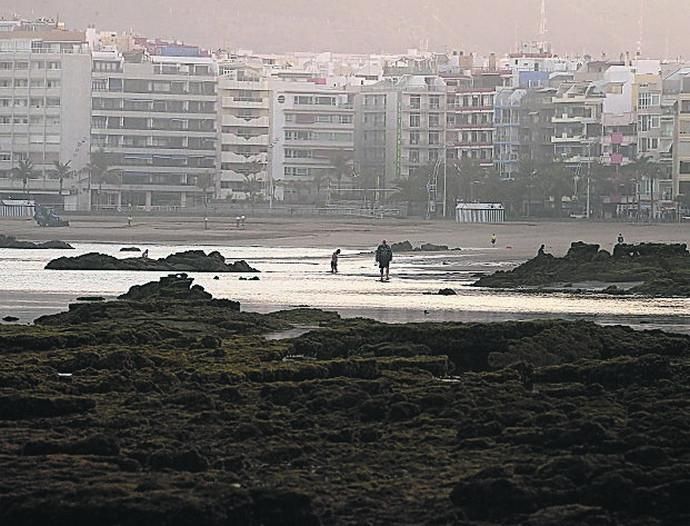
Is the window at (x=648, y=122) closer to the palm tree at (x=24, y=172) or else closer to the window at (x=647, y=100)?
the window at (x=647, y=100)

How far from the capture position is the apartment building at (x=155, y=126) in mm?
180875

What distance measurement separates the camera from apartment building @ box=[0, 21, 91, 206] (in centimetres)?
18388

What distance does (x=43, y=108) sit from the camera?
185000 mm

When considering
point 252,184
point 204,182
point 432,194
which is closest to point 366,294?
point 432,194

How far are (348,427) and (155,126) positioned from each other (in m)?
170

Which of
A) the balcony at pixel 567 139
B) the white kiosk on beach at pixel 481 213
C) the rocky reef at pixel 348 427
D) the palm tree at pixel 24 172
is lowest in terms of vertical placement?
the rocky reef at pixel 348 427

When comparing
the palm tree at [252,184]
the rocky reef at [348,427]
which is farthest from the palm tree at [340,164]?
the rocky reef at [348,427]

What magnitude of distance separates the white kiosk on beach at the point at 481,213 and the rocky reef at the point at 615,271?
89.3 meters

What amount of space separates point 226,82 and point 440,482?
178 meters

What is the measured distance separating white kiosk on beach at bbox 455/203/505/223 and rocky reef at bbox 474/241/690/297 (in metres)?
89.3

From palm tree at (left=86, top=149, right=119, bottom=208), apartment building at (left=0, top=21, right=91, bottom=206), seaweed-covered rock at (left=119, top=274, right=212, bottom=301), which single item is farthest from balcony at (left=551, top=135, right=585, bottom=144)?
seaweed-covered rock at (left=119, top=274, right=212, bottom=301)

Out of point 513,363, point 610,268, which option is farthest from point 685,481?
point 610,268

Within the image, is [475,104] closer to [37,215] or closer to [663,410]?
[37,215]

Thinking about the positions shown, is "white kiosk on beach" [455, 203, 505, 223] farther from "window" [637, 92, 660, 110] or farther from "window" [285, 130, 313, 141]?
"window" [285, 130, 313, 141]
